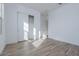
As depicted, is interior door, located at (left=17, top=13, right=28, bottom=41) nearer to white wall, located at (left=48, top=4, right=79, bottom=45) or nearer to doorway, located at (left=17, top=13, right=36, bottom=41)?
doorway, located at (left=17, top=13, right=36, bottom=41)

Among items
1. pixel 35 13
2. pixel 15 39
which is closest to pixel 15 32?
pixel 15 39

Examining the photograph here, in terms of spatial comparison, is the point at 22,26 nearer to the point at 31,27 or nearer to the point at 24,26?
the point at 24,26

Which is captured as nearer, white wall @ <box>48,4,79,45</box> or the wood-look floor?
the wood-look floor

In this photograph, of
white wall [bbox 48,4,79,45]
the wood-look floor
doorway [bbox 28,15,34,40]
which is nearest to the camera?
the wood-look floor

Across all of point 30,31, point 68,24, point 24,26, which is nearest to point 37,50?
point 30,31

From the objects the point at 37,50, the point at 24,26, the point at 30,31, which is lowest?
the point at 37,50

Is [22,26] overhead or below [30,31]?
overhead

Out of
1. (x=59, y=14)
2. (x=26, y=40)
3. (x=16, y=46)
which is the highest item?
(x=59, y=14)

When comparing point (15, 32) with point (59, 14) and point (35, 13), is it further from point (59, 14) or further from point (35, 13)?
point (59, 14)

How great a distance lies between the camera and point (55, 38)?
2.46 m

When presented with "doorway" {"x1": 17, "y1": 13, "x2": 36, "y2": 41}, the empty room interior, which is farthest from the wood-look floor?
"doorway" {"x1": 17, "y1": 13, "x2": 36, "y2": 41}

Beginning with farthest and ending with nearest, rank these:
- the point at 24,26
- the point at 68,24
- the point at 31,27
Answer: the point at 68,24, the point at 31,27, the point at 24,26

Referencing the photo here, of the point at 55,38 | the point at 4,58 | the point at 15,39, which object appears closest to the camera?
the point at 4,58

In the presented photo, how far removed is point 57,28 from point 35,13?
3.22 ft
